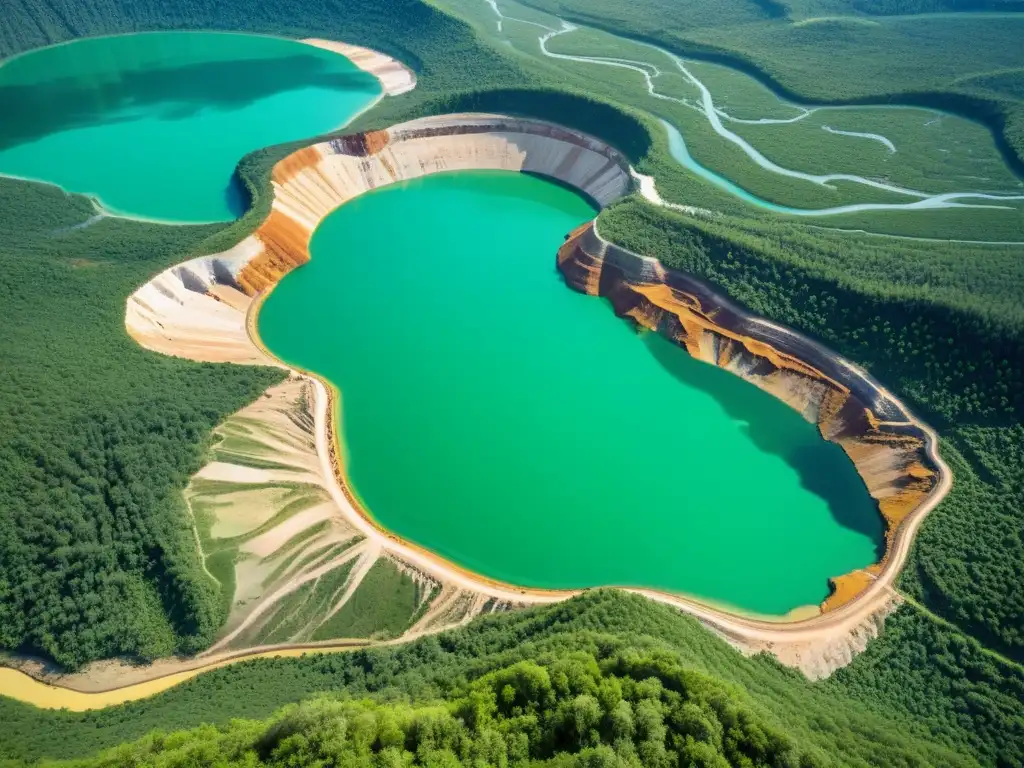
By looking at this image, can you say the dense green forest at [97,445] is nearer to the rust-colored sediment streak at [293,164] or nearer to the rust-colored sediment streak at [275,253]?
the rust-colored sediment streak at [275,253]

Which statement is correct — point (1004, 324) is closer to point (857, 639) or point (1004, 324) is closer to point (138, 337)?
point (857, 639)

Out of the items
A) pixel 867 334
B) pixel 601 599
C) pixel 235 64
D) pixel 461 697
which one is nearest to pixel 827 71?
pixel 867 334

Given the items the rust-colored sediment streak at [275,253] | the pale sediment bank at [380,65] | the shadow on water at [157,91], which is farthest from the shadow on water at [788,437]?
the shadow on water at [157,91]

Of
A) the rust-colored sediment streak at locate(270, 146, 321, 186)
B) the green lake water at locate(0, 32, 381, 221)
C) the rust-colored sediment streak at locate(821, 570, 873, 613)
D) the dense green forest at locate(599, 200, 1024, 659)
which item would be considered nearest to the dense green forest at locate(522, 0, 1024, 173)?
the dense green forest at locate(599, 200, 1024, 659)

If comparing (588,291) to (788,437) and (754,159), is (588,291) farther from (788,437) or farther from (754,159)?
(754,159)

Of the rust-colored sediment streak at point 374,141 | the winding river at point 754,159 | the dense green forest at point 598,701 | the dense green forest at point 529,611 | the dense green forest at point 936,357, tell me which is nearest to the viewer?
the dense green forest at point 598,701

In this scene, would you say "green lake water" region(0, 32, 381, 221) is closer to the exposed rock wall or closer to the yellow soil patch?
the exposed rock wall
